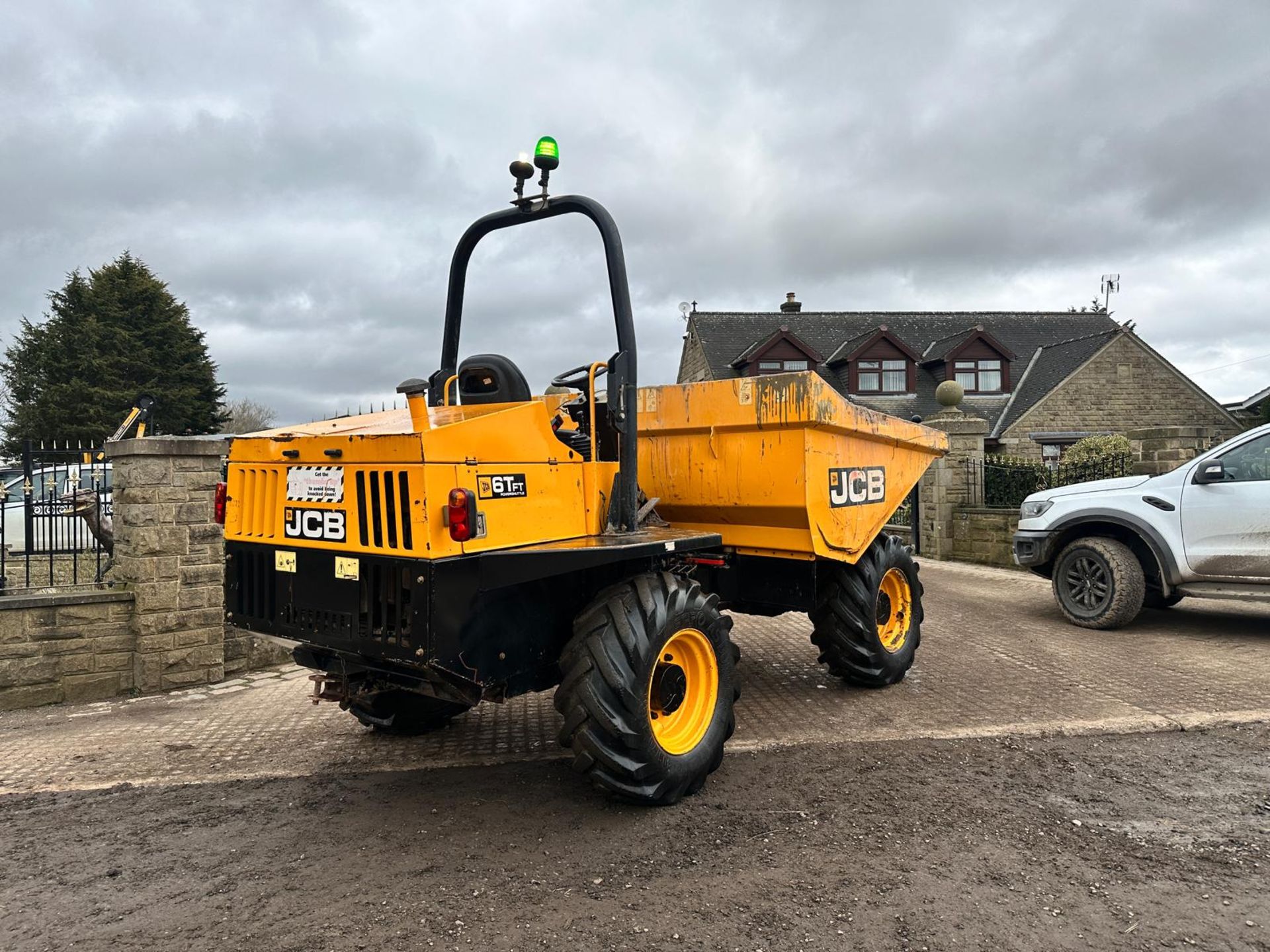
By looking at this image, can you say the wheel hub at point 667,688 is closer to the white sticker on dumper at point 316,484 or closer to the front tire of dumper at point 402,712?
the front tire of dumper at point 402,712

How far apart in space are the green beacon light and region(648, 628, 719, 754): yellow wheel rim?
2.28 m

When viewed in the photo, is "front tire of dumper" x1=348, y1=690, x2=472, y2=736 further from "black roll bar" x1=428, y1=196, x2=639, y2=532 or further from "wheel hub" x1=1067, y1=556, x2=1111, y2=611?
"wheel hub" x1=1067, y1=556, x2=1111, y2=611

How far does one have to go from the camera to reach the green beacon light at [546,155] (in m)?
3.87

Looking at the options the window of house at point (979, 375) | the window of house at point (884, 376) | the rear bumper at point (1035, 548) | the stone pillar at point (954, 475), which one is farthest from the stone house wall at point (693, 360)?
the rear bumper at point (1035, 548)

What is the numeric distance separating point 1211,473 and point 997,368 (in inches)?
845

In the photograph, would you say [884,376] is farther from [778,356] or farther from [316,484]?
[316,484]

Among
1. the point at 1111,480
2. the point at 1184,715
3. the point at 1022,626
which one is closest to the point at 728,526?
the point at 1184,715

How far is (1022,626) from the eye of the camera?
7.84 meters

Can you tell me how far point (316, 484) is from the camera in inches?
140

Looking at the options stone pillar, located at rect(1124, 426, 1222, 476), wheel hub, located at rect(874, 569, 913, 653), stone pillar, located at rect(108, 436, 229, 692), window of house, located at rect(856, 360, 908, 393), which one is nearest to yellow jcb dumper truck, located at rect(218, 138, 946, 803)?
wheel hub, located at rect(874, 569, 913, 653)

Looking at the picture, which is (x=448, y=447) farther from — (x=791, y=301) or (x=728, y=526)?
(x=791, y=301)

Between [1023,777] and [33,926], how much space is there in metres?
4.20

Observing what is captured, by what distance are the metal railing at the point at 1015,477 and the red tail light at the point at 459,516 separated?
10.7 meters

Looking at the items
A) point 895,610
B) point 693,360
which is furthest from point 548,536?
point 693,360
